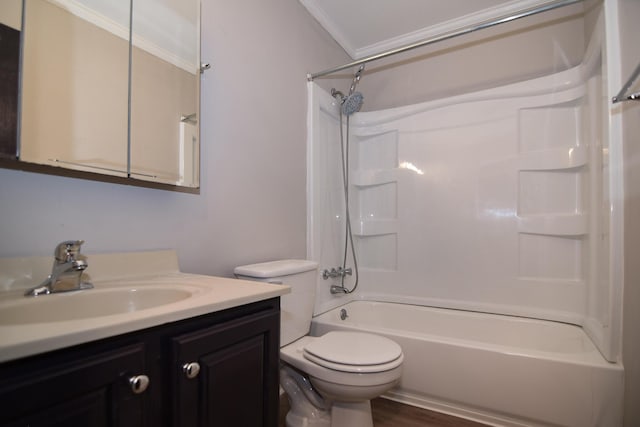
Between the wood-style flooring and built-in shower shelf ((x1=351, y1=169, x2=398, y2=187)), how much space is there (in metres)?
1.54

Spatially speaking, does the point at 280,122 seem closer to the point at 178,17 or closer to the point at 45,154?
the point at 178,17

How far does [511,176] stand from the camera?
210 centimetres

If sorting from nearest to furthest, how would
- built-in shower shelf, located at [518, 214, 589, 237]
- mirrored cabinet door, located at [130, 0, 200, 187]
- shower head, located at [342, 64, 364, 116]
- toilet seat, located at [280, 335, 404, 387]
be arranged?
mirrored cabinet door, located at [130, 0, 200, 187] → toilet seat, located at [280, 335, 404, 387] → built-in shower shelf, located at [518, 214, 589, 237] → shower head, located at [342, 64, 364, 116]

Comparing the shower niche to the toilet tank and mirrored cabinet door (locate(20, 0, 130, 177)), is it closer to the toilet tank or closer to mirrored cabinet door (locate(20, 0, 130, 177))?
the toilet tank

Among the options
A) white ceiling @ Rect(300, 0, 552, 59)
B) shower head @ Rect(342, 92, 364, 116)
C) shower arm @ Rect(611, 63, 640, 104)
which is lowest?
shower arm @ Rect(611, 63, 640, 104)

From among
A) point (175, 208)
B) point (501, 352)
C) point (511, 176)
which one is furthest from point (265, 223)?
point (511, 176)

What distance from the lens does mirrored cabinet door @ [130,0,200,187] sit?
1124 millimetres

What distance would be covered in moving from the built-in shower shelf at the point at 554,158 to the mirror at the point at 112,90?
6.61 feet

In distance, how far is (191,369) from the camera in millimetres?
686

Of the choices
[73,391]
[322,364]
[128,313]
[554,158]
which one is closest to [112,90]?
[128,313]

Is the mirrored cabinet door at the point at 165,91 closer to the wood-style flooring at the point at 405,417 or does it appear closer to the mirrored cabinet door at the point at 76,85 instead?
the mirrored cabinet door at the point at 76,85

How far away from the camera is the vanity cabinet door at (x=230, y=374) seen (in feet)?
2.23

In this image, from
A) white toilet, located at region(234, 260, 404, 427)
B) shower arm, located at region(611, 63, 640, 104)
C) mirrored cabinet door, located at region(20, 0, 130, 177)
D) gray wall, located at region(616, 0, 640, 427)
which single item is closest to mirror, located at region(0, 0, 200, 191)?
mirrored cabinet door, located at region(20, 0, 130, 177)

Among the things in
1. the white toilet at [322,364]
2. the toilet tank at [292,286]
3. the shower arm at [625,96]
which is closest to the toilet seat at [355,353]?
the white toilet at [322,364]
